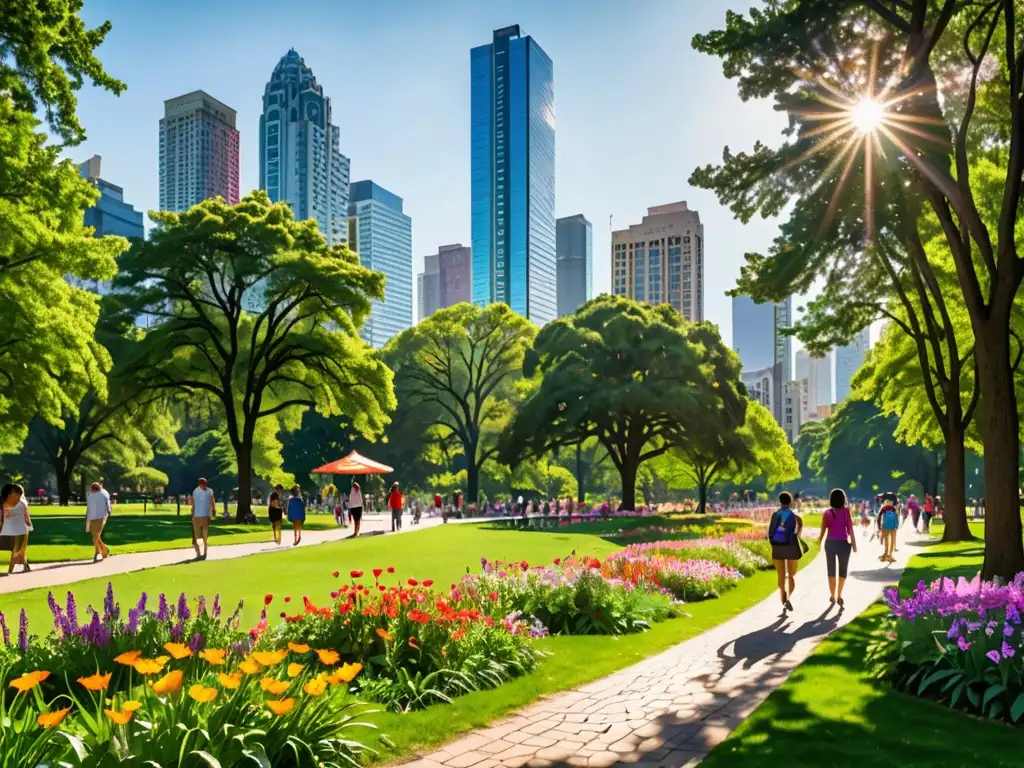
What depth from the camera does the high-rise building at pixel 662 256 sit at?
152 m

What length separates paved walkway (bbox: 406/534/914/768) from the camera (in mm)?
5480

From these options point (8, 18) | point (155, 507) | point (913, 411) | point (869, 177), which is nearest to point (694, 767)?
point (869, 177)

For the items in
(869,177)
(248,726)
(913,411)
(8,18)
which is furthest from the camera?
(913,411)

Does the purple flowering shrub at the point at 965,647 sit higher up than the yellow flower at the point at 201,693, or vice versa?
the yellow flower at the point at 201,693

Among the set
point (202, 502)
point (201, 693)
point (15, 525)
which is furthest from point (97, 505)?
point (201, 693)

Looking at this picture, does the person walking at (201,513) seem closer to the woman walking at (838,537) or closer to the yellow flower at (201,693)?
the woman walking at (838,537)

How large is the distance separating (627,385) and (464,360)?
17.2 metres

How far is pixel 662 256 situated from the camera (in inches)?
6043

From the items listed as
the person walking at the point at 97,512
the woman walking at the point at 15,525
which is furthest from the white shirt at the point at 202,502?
the woman walking at the point at 15,525

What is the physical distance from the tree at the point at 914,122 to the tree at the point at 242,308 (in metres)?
19.9

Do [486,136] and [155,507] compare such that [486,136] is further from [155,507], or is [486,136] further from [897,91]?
[897,91]

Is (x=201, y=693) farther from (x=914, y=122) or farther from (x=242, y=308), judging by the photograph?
(x=242, y=308)

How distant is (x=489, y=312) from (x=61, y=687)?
45.1m

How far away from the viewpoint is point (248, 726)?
470 cm
